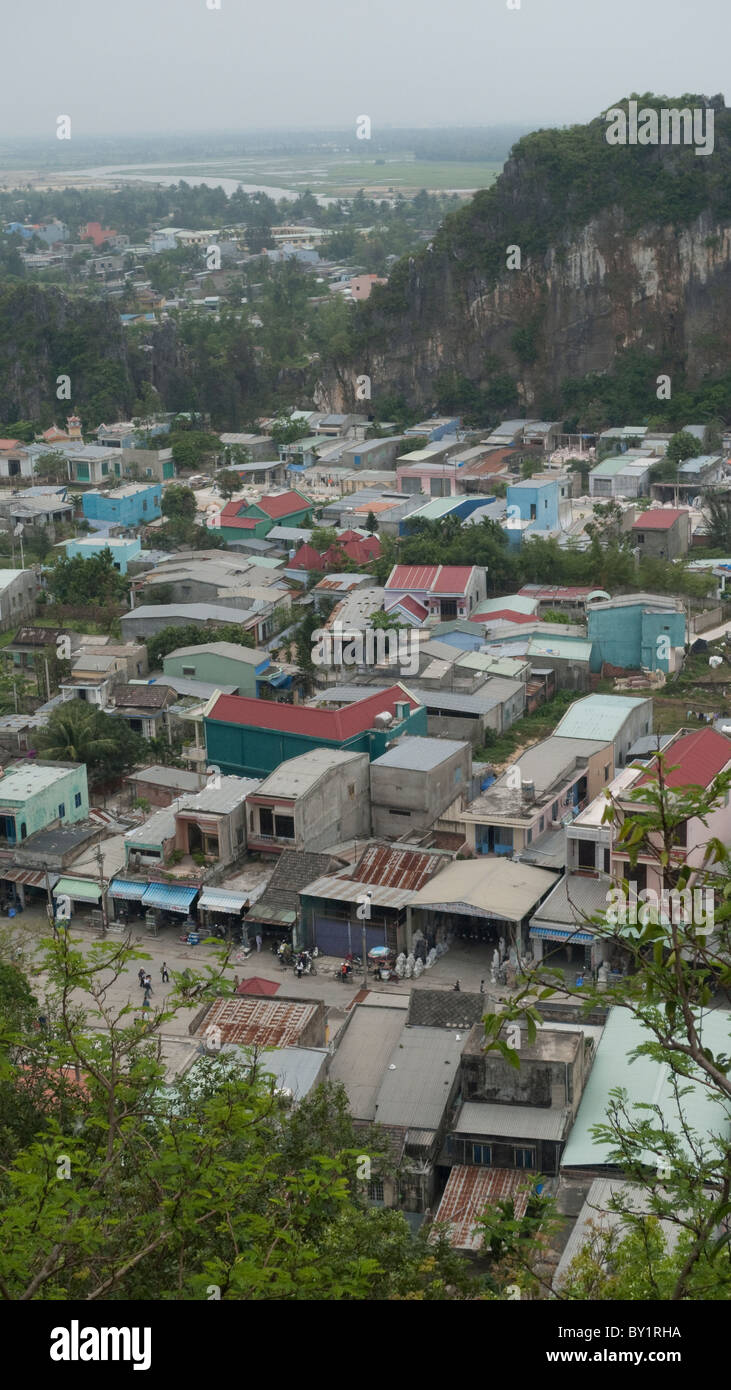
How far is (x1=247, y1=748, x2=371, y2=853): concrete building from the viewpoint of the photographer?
15.5 meters

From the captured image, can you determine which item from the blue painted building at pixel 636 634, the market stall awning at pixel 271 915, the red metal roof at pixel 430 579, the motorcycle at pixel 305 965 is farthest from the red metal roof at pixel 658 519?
the motorcycle at pixel 305 965

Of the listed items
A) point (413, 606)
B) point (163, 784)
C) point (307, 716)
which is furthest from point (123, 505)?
point (307, 716)

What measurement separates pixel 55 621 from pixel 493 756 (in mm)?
9305

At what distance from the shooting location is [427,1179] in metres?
10.5

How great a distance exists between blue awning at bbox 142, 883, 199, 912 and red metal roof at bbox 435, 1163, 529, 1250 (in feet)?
16.5

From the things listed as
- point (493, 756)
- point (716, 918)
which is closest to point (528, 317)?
point (493, 756)

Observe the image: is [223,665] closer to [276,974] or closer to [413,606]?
[413,606]

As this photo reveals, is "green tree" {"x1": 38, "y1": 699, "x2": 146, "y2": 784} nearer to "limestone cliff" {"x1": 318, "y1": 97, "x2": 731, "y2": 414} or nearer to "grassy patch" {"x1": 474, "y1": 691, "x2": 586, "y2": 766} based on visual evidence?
"grassy patch" {"x1": 474, "y1": 691, "x2": 586, "y2": 766}

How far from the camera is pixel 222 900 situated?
49.1 feet

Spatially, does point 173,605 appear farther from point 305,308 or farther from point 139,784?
point 305,308

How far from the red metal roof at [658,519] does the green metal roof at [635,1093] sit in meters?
16.1

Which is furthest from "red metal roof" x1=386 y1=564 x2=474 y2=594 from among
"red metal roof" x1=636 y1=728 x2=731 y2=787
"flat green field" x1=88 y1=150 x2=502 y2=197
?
"flat green field" x1=88 y1=150 x2=502 y2=197

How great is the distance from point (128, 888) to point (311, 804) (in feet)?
6.47

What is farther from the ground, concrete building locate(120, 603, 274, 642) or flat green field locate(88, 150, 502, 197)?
flat green field locate(88, 150, 502, 197)
